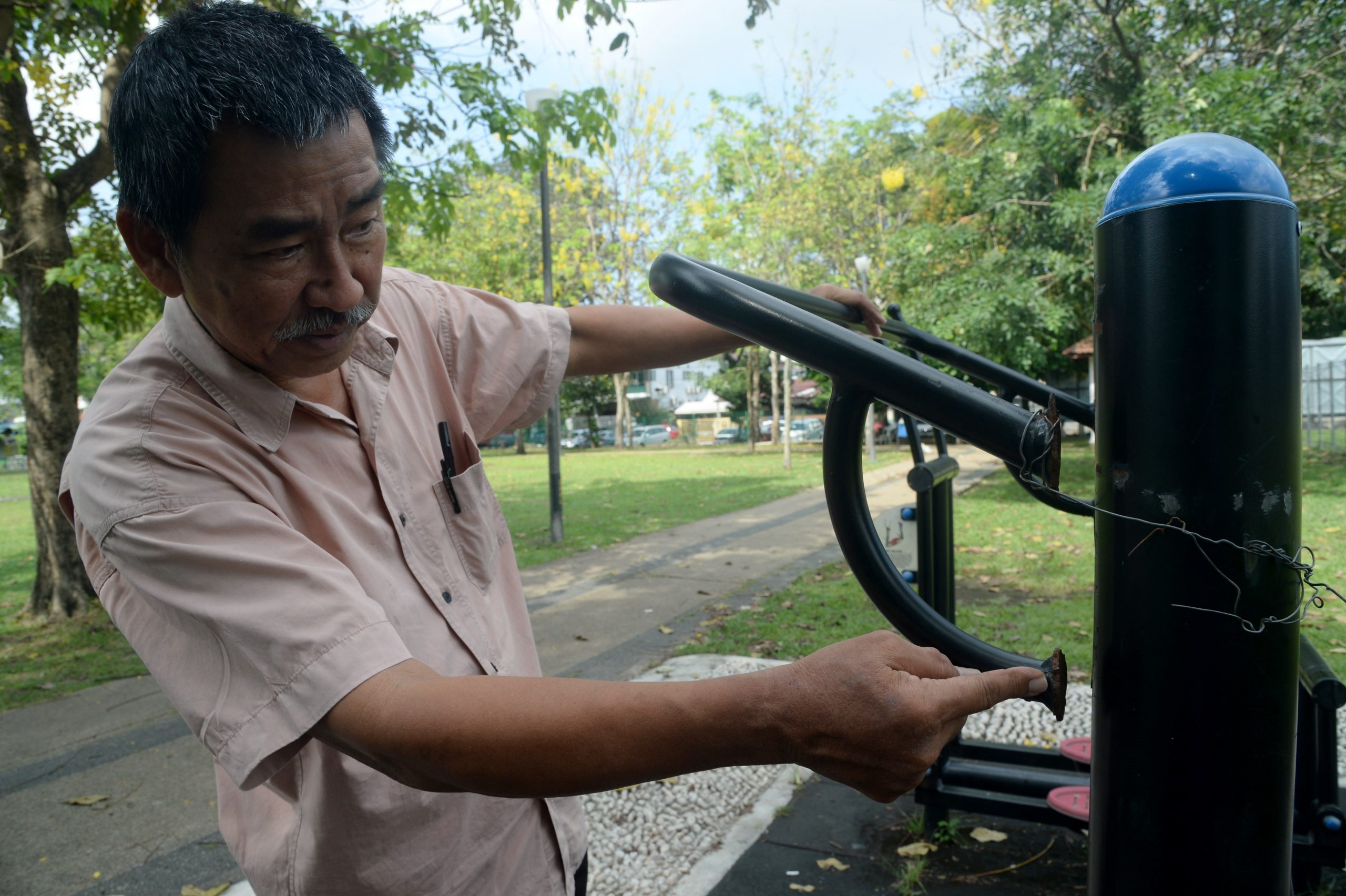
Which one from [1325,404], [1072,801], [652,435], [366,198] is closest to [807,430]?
[652,435]

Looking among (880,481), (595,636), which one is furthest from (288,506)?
(880,481)

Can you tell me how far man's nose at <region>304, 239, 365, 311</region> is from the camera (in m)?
1.07

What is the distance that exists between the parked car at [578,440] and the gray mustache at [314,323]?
36586mm

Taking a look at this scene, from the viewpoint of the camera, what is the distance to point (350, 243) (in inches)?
43.8

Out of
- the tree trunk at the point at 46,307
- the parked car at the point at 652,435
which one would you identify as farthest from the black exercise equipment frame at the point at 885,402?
the parked car at the point at 652,435

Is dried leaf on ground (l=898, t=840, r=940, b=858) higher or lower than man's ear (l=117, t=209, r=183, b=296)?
lower

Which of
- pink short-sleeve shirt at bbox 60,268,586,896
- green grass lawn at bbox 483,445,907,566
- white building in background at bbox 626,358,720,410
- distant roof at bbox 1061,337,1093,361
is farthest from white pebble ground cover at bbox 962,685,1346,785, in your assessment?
white building in background at bbox 626,358,720,410

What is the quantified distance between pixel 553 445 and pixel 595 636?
416 cm

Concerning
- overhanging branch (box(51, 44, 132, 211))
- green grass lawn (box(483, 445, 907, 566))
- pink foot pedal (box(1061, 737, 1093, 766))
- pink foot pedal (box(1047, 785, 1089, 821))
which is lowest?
green grass lawn (box(483, 445, 907, 566))

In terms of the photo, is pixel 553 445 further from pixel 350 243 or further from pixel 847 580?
pixel 350 243

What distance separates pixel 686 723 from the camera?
0.73 m

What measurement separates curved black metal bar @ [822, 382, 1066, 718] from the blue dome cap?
0.31 metres

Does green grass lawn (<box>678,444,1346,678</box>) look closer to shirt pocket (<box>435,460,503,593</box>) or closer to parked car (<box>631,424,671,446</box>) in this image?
shirt pocket (<box>435,460,503,593</box>)

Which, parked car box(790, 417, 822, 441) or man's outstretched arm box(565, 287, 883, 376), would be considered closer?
man's outstretched arm box(565, 287, 883, 376)
